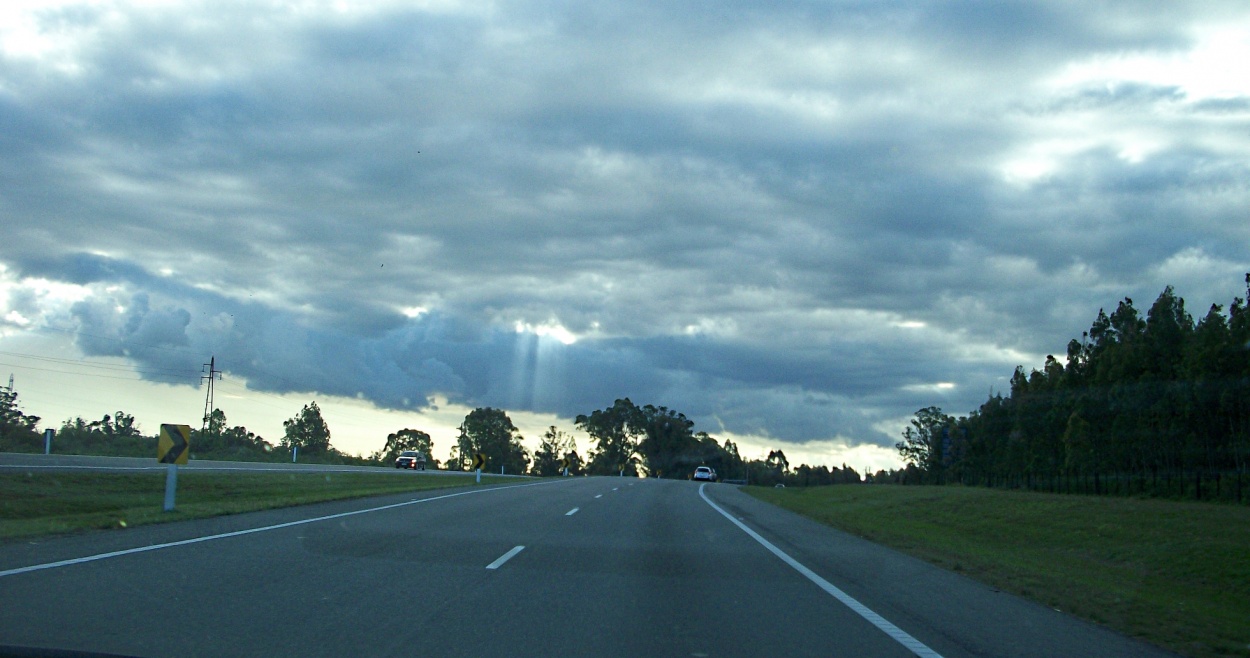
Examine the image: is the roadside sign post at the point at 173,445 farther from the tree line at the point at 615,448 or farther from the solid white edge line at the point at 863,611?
the tree line at the point at 615,448

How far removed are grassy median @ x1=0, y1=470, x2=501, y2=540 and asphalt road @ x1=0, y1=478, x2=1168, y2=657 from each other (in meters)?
1.67

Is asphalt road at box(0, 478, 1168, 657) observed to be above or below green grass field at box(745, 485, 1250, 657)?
above

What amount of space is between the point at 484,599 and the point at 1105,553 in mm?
20234

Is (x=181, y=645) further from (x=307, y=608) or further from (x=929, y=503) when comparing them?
(x=929, y=503)

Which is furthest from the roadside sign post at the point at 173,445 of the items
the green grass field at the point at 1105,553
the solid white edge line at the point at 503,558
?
the green grass field at the point at 1105,553

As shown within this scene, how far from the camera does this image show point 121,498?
894 inches

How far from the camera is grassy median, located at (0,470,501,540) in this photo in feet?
52.6

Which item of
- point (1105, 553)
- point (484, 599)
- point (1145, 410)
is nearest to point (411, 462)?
point (1145, 410)

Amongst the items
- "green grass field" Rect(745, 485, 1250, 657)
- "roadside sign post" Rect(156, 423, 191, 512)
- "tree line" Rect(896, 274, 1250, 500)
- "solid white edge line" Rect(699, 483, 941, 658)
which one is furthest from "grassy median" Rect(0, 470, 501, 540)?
"tree line" Rect(896, 274, 1250, 500)

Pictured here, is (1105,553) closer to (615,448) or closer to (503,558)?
(503,558)

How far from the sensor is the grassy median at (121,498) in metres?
16.0

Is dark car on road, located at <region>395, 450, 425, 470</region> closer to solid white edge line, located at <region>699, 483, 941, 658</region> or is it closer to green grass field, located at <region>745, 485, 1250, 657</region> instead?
green grass field, located at <region>745, 485, 1250, 657</region>

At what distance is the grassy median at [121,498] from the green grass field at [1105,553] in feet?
44.7

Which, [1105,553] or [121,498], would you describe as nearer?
[121,498]
